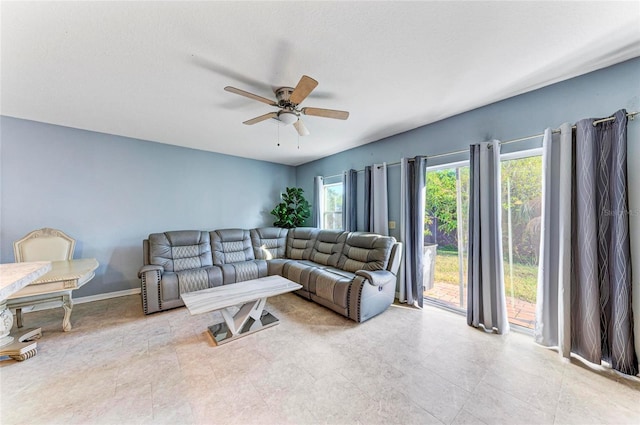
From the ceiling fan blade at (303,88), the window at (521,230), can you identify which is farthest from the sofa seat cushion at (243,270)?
the window at (521,230)

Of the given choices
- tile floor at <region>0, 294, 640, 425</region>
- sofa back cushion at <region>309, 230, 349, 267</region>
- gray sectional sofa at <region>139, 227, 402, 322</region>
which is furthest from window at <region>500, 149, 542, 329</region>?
sofa back cushion at <region>309, 230, 349, 267</region>

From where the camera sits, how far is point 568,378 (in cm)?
181

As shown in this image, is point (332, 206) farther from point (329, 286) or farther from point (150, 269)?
point (150, 269)

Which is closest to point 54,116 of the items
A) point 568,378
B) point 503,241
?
point 503,241

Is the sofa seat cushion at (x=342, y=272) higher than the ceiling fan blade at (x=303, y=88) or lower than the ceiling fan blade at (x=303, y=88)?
lower

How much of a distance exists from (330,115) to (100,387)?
2.91 metres

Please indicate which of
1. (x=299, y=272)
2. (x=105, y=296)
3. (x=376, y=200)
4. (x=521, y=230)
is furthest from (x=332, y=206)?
(x=105, y=296)

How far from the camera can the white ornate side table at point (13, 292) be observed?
3.90ft

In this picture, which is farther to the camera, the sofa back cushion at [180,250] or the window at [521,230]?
the sofa back cushion at [180,250]

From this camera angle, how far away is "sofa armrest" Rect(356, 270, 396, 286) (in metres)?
A: 2.73

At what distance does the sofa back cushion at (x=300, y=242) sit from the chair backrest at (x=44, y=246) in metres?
3.15

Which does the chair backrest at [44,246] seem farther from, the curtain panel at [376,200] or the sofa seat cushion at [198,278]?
the curtain panel at [376,200]

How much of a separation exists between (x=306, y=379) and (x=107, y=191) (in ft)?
13.1

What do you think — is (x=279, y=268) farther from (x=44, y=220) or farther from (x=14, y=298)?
(x=44, y=220)
